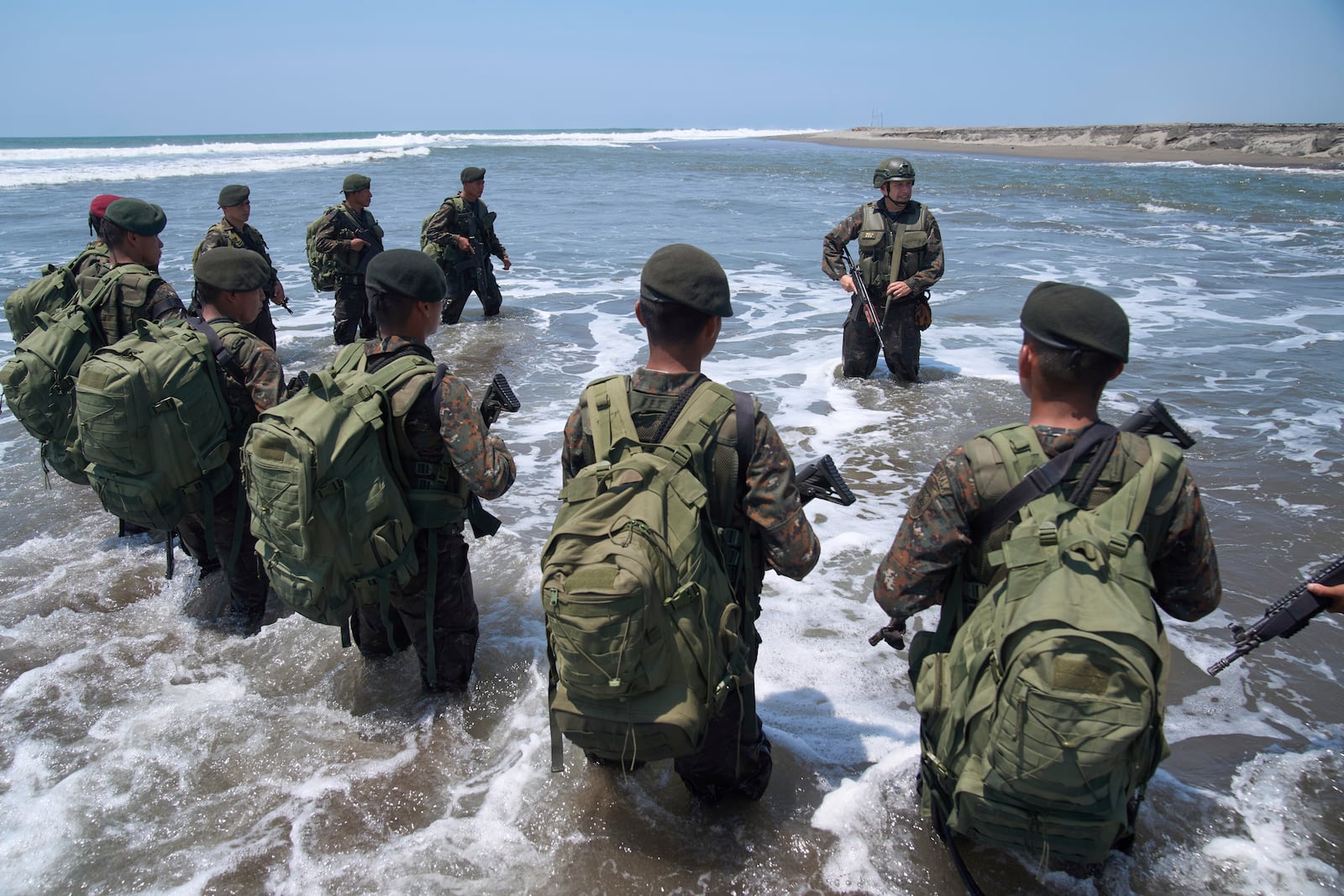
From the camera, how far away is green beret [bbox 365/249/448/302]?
2.97m

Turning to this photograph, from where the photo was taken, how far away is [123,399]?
3.34 meters

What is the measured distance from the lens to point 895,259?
716 cm

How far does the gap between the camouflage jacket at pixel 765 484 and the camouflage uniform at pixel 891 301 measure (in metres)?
5.05

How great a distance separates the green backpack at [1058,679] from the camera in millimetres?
1751

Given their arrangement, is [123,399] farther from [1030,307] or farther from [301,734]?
[1030,307]

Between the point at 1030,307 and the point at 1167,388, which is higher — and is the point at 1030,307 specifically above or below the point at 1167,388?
above

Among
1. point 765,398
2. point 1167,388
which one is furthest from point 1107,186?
point 765,398

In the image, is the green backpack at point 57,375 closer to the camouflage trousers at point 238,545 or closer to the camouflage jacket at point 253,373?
the camouflage trousers at point 238,545

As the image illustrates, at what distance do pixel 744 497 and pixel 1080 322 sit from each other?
1008 millimetres

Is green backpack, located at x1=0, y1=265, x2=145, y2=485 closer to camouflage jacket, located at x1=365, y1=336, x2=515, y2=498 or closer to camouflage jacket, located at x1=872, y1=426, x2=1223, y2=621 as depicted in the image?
camouflage jacket, located at x1=365, y1=336, x2=515, y2=498

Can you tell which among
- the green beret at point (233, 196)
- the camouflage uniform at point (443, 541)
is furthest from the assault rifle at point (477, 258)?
the camouflage uniform at point (443, 541)

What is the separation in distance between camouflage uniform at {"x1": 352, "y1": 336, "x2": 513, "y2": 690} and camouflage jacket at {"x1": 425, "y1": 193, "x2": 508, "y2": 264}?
6775 millimetres

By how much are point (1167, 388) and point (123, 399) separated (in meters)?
8.29

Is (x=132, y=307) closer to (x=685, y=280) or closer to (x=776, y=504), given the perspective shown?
(x=685, y=280)
